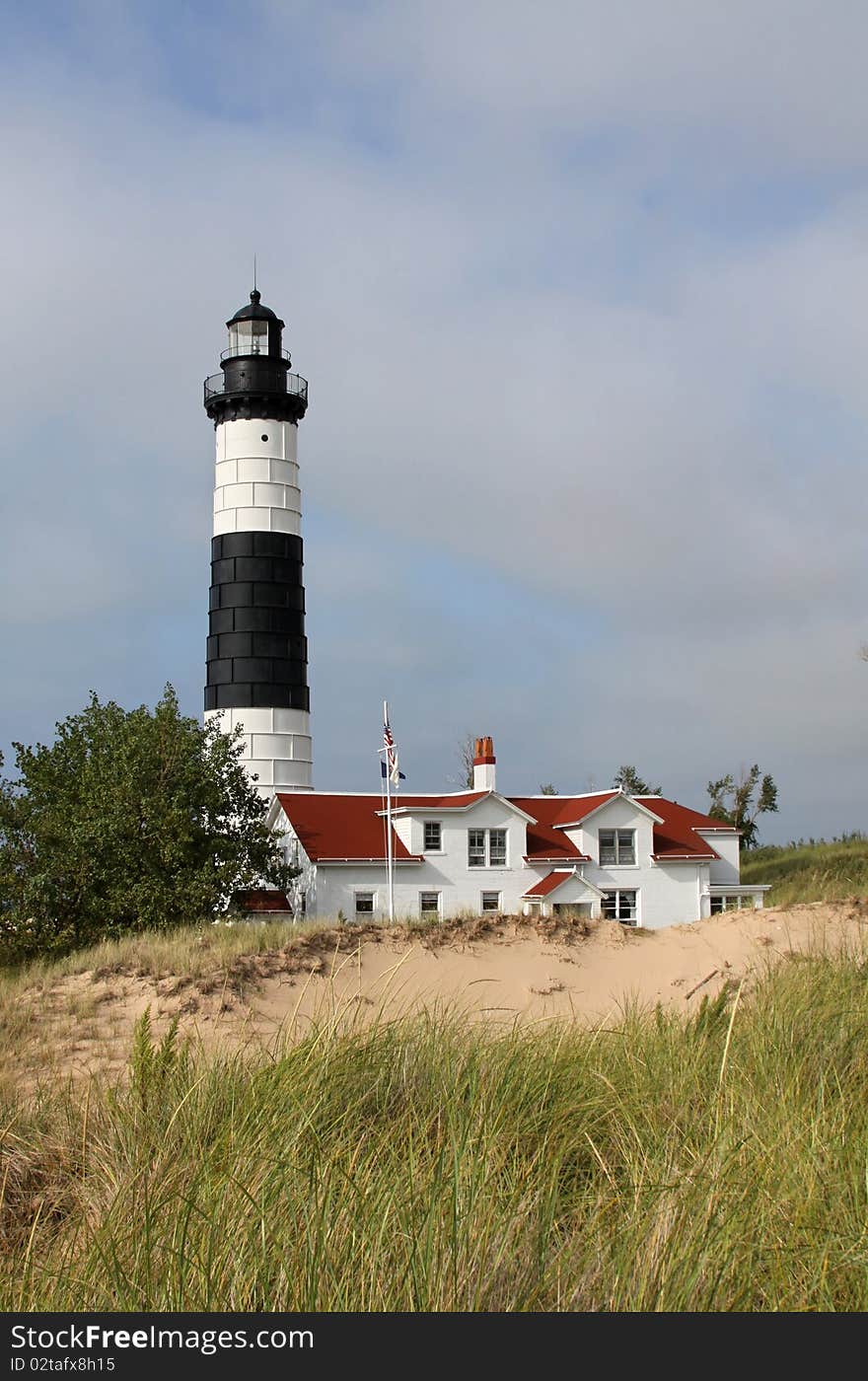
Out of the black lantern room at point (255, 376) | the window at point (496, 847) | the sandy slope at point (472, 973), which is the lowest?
the sandy slope at point (472, 973)

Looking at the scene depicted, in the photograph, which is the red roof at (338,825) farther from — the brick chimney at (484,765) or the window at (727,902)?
the window at (727,902)

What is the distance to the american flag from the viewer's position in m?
34.8

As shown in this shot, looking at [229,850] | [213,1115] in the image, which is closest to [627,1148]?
[213,1115]

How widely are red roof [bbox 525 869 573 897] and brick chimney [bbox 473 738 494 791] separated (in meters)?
3.29

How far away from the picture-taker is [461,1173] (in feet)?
15.5

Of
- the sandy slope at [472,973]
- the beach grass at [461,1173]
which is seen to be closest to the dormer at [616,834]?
the sandy slope at [472,973]

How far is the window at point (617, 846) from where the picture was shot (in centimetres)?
3903

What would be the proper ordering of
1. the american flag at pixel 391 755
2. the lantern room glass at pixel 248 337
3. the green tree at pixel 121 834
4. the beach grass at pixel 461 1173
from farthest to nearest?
the lantern room glass at pixel 248 337 < the american flag at pixel 391 755 < the green tree at pixel 121 834 < the beach grass at pixel 461 1173

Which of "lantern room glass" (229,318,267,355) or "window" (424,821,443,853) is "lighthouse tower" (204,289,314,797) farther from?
"window" (424,821,443,853)

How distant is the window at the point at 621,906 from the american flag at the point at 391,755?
833 centimetres

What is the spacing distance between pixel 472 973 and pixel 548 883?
2025 cm

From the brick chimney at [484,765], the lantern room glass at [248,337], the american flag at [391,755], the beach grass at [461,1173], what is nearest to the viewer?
the beach grass at [461,1173]

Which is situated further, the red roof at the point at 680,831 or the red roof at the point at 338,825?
the red roof at the point at 680,831
